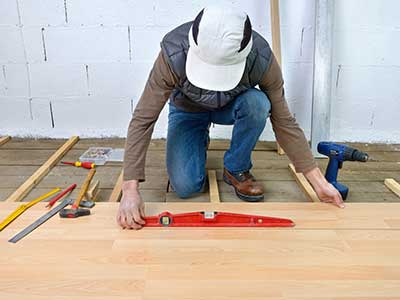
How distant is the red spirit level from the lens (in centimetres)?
156

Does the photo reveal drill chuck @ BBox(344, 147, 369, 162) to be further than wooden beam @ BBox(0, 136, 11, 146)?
No

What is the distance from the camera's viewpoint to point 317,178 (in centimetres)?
171

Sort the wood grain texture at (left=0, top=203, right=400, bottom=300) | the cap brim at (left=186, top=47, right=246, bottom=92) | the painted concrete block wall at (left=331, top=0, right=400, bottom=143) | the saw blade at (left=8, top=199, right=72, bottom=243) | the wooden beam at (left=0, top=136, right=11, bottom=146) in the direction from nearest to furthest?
the wood grain texture at (left=0, top=203, right=400, bottom=300)
the cap brim at (left=186, top=47, right=246, bottom=92)
the saw blade at (left=8, top=199, right=72, bottom=243)
the painted concrete block wall at (left=331, top=0, right=400, bottom=143)
the wooden beam at (left=0, top=136, right=11, bottom=146)

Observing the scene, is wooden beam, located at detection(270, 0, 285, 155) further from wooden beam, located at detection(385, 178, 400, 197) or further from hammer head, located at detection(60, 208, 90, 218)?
hammer head, located at detection(60, 208, 90, 218)

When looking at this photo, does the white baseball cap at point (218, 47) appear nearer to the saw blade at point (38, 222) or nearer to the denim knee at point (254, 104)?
the denim knee at point (254, 104)

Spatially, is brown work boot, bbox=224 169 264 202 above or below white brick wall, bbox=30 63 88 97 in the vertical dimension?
below

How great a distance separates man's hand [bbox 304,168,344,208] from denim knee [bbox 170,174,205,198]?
59 cm

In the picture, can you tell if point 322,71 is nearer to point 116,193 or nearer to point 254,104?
point 254,104

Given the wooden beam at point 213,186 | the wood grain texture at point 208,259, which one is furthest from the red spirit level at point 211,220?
the wooden beam at point 213,186

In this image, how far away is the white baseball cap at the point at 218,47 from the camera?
129 cm

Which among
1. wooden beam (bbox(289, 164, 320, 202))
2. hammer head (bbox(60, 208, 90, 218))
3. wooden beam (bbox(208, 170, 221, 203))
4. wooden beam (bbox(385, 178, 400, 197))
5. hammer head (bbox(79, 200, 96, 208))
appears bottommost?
wooden beam (bbox(385, 178, 400, 197))

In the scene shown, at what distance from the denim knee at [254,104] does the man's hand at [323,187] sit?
356 millimetres

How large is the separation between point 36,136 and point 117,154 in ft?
2.41

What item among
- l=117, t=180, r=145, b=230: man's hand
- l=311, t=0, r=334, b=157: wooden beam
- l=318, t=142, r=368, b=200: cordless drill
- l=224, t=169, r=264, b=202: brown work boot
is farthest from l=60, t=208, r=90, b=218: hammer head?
l=311, t=0, r=334, b=157: wooden beam
